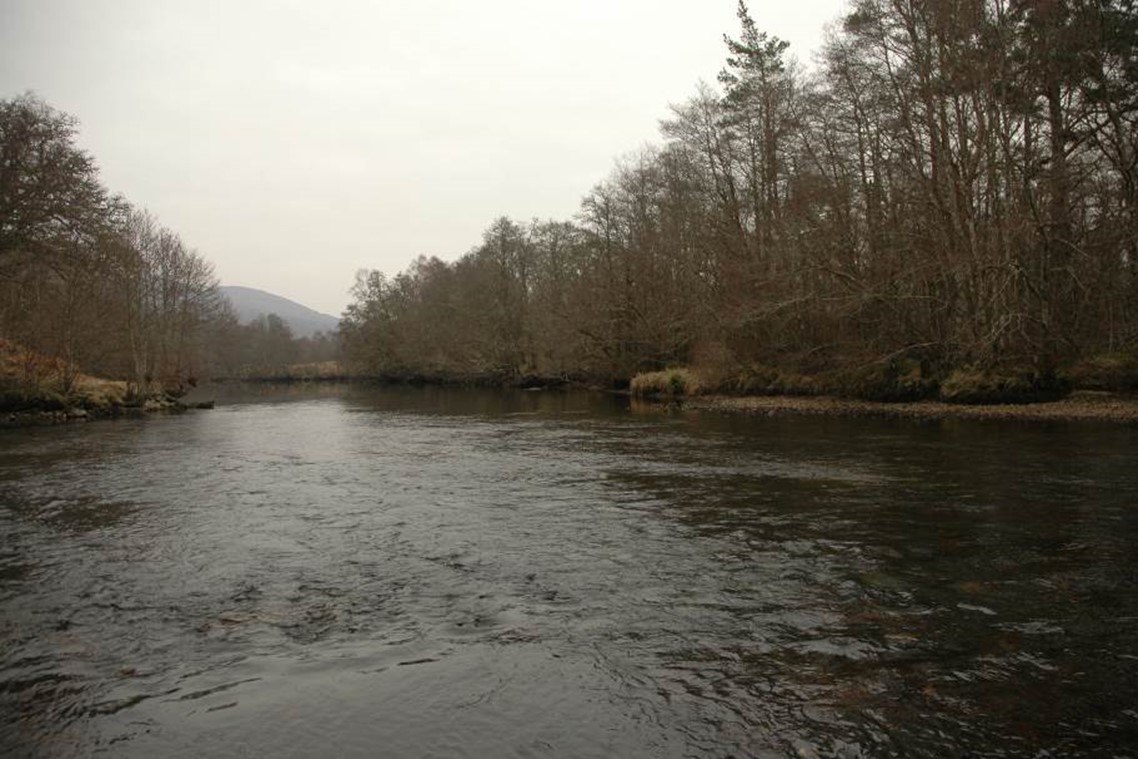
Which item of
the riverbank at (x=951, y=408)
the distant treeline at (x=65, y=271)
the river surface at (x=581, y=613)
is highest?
the distant treeline at (x=65, y=271)

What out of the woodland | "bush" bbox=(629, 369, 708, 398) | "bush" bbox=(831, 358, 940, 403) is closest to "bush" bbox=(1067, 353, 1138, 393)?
the woodland

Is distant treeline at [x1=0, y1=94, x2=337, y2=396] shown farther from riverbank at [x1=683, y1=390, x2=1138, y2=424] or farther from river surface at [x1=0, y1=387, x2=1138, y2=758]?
riverbank at [x1=683, y1=390, x2=1138, y2=424]

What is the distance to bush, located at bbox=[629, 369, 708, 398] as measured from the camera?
139 ft

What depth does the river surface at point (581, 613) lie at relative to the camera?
5.17 metres

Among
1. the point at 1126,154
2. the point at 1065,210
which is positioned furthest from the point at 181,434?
the point at 1126,154

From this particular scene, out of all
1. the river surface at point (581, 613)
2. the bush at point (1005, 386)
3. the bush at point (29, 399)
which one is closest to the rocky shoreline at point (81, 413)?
the bush at point (29, 399)

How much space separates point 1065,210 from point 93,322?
43295 mm

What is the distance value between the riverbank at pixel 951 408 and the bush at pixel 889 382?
1.97 feet

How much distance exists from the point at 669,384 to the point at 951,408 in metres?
18.3

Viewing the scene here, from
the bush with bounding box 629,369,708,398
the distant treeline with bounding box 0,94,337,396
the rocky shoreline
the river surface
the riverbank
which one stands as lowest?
the river surface

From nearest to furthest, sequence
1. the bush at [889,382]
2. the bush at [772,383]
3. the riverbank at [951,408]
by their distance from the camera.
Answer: the riverbank at [951,408]
the bush at [889,382]
the bush at [772,383]

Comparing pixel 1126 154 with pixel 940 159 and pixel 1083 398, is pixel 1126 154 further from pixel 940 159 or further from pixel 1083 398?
pixel 1083 398

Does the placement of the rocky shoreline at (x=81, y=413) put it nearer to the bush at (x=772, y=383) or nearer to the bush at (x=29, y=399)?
the bush at (x=29, y=399)

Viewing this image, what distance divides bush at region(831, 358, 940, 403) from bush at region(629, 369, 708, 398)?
910cm
